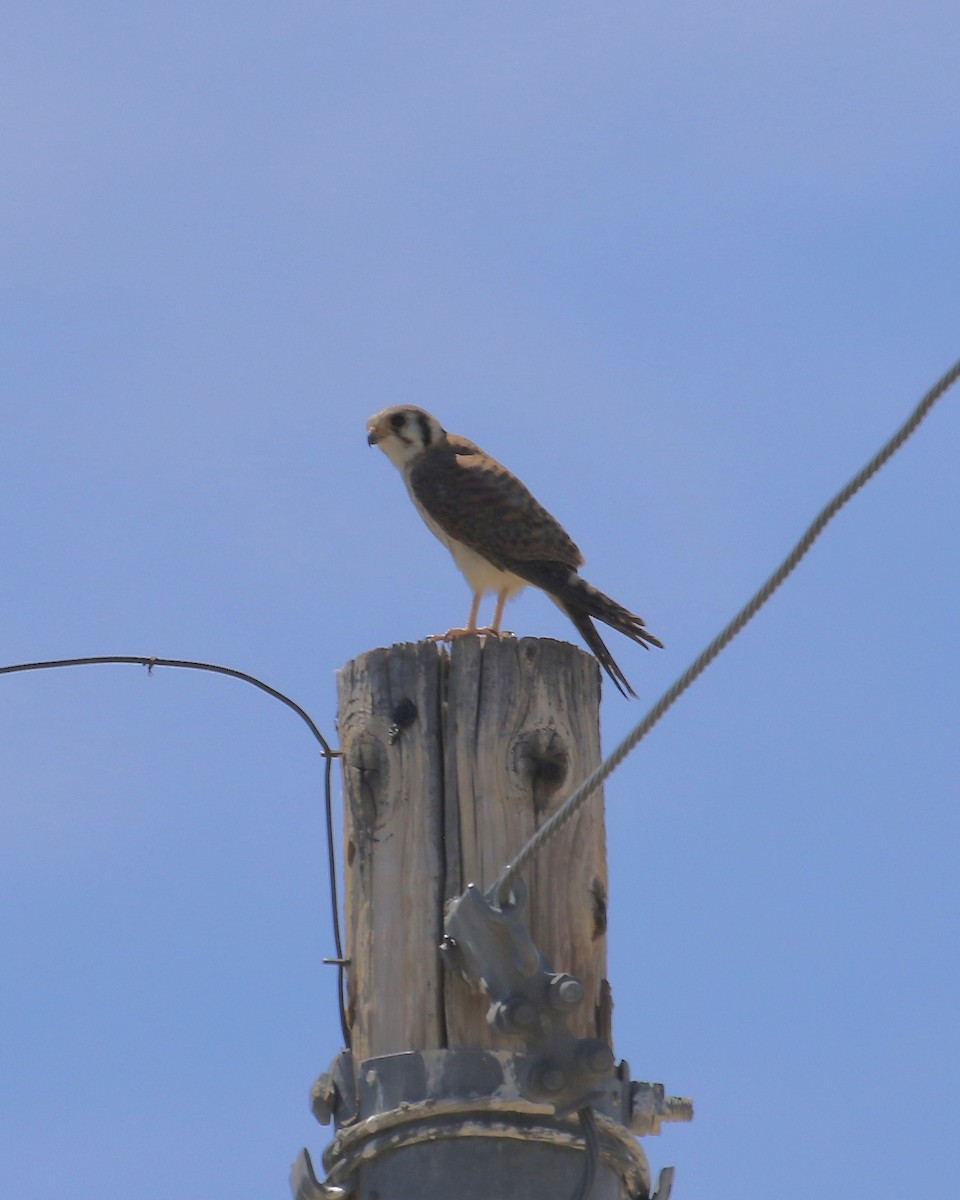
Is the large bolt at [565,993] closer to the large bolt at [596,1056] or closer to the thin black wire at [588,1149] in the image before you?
the large bolt at [596,1056]

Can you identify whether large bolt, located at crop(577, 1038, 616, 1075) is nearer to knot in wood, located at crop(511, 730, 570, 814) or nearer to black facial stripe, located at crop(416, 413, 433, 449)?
knot in wood, located at crop(511, 730, 570, 814)

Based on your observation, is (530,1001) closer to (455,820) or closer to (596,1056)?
(596,1056)

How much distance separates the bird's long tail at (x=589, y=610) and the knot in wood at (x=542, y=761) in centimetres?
209

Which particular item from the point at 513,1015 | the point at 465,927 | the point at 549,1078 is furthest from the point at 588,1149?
the point at 465,927

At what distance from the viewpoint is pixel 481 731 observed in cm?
425

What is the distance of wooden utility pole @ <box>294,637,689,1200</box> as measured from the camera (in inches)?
159

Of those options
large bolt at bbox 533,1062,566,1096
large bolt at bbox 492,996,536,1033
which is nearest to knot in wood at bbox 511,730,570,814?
large bolt at bbox 492,996,536,1033

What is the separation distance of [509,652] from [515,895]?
499 millimetres

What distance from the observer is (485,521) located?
24.8 ft

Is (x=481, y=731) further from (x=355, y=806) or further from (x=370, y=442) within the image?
(x=370, y=442)

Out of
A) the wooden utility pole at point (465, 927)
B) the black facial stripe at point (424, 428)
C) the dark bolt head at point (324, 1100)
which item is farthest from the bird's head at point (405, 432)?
the dark bolt head at point (324, 1100)

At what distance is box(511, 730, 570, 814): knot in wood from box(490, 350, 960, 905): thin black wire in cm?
13

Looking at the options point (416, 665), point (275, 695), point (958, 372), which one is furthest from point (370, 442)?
point (958, 372)

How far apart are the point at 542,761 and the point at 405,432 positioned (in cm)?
403
